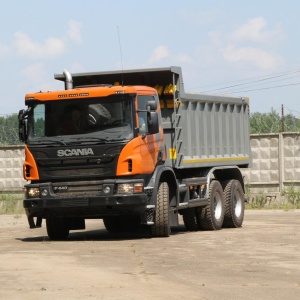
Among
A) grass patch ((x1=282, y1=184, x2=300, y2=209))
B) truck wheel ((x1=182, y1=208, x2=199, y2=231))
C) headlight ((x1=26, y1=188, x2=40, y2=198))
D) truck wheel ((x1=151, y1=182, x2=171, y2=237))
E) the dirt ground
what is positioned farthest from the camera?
grass patch ((x1=282, y1=184, x2=300, y2=209))

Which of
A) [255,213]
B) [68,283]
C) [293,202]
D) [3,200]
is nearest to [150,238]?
[68,283]

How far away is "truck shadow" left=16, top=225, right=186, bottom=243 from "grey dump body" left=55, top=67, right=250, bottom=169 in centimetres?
162

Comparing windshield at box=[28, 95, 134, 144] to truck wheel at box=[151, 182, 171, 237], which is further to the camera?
truck wheel at box=[151, 182, 171, 237]

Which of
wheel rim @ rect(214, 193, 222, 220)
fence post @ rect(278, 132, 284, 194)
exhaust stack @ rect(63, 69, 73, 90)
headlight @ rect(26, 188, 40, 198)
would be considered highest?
exhaust stack @ rect(63, 69, 73, 90)

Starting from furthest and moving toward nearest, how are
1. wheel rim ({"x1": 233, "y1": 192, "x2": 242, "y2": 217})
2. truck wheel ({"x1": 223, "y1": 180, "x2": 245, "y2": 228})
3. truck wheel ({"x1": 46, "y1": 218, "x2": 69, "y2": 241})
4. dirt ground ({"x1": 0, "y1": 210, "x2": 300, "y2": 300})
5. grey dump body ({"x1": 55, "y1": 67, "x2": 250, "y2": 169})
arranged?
wheel rim ({"x1": 233, "y1": 192, "x2": 242, "y2": 217}) < truck wheel ({"x1": 223, "y1": 180, "x2": 245, "y2": 228}) < grey dump body ({"x1": 55, "y1": 67, "x2": 250, "y2": 169}) < truck wheel ({"x1": 46, "y1": 218, "x2": 69, "y2": 241}) < dirt ground ({"x1": 0, "y1": 210, "x2": 300, "y2": 300})

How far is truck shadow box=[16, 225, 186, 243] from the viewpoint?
20594 mm

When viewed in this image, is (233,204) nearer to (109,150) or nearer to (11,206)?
(109,150)

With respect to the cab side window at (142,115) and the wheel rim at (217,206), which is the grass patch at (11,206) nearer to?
the wheel rim at (217,206)

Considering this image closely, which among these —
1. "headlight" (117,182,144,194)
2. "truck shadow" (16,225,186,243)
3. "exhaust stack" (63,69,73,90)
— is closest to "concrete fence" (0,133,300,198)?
"truck shadow" (16,225,186,243)

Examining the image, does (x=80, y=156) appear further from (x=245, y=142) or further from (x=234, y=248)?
(x=245, y=142)

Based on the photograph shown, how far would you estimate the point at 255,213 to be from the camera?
30.2 metres

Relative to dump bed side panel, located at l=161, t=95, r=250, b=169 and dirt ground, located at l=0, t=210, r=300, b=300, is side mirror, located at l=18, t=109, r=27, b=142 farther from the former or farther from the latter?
dump bed side panel, located at l=161, t=95, r=250, b=169

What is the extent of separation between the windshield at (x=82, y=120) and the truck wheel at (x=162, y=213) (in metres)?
1.50

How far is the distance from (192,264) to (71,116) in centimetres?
571
